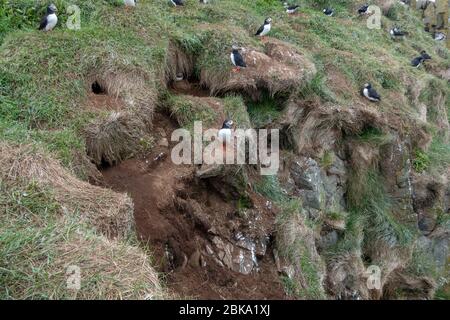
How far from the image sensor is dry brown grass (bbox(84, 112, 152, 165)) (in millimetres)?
6712

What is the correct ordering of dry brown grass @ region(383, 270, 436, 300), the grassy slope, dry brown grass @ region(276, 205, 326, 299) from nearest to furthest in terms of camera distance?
the grassy slope
dry brown grass @ region(276, 205, 326, 299)
dry brown grass @ region(383, 270, 436, 300)

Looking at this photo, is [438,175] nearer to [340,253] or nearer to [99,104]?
[340,253]

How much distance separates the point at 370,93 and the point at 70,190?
24.0 ft

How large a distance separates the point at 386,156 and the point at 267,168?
11.0 ft

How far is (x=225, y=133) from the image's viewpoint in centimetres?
725

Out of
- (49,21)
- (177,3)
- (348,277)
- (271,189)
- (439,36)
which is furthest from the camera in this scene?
(439,36)

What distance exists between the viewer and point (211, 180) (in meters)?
7.14

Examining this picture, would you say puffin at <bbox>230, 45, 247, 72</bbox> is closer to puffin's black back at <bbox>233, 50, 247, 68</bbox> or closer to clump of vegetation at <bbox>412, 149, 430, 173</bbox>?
puffin's black back at <bbox>233, 50, 247, 68</bbox>

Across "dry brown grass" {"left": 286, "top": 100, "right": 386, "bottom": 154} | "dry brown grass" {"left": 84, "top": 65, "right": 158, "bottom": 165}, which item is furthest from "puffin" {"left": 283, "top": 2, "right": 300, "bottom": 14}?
"dry brown grass" {"left": 84, "top": 65, "right": 158, "bottom": 165}

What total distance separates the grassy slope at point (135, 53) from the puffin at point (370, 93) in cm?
21

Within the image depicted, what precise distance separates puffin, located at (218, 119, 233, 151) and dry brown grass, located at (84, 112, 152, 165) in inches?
42.0

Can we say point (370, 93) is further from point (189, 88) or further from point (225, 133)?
point (225, 133)

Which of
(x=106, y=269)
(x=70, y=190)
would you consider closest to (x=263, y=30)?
(x=70, y=190)
